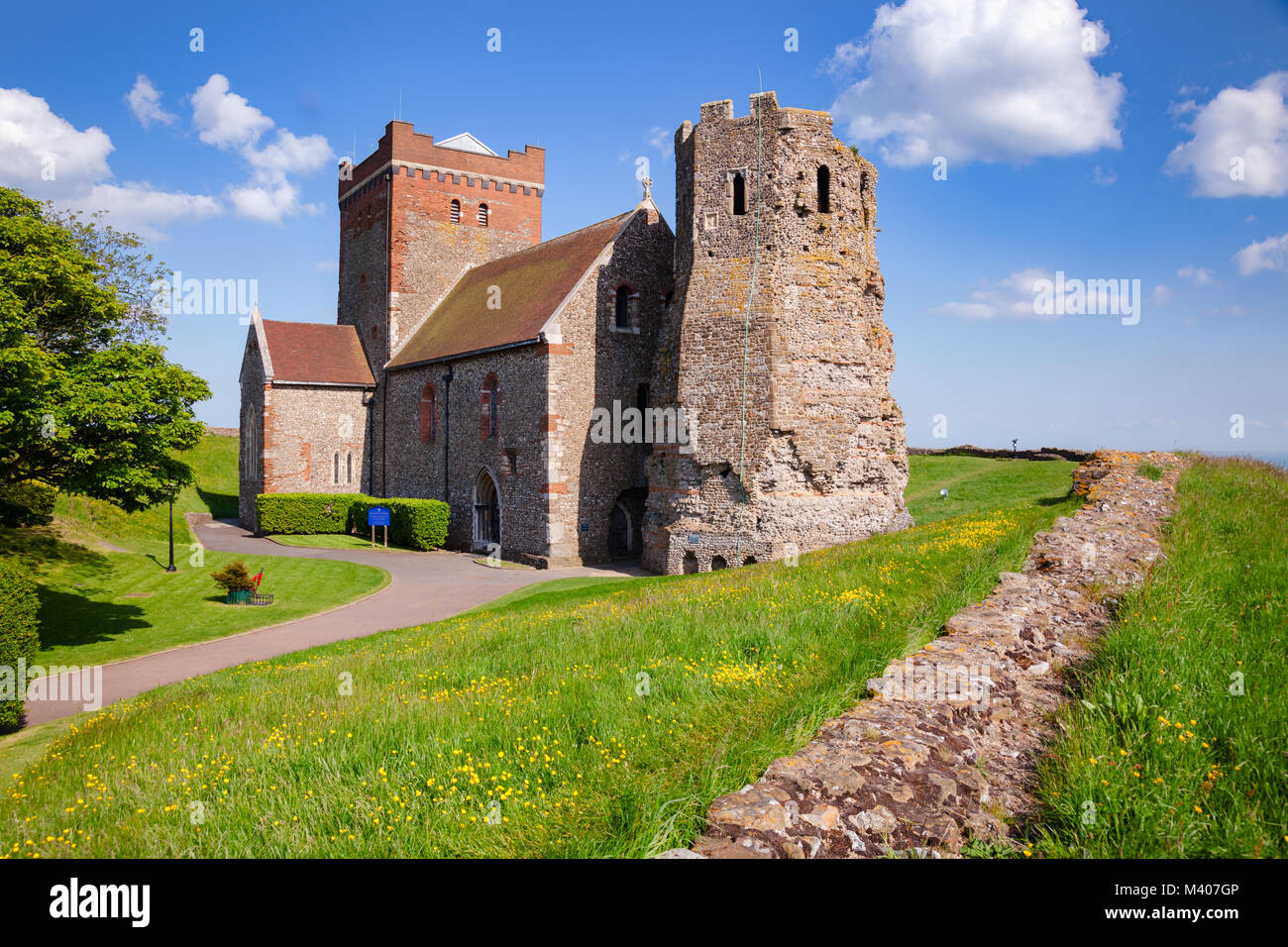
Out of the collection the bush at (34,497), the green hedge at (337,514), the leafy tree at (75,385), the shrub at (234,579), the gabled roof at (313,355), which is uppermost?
the gabled roof at (313,355)

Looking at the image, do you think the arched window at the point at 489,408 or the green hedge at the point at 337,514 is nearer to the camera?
the arched window at the point at 489,408

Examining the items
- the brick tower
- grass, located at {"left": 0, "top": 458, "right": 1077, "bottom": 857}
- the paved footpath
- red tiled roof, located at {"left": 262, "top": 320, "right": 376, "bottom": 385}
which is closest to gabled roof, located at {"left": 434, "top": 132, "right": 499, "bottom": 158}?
the brick tower

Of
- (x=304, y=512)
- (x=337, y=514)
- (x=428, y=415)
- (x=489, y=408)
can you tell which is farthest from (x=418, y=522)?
(x=304, y=512)

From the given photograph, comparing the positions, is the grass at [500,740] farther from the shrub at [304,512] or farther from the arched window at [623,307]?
the shrub at [304,512]

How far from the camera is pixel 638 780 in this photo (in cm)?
403

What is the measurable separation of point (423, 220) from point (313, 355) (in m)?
8.29

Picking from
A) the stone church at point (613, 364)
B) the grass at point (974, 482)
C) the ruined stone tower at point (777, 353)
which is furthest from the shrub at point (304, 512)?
the grass at point (974, 482)

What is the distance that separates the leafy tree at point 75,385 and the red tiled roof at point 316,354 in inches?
746

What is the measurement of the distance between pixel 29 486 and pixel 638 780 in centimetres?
2210

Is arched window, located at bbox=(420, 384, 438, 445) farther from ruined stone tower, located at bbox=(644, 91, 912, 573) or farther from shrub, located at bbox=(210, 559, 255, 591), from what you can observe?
ruined stone tower, located at bbox=(644, 91, 912, 573)

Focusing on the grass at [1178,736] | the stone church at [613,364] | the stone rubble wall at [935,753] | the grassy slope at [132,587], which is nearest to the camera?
the grass at [1178,736]

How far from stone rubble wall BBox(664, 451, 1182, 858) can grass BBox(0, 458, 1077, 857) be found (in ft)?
1.04

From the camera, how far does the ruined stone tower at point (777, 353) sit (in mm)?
20750
